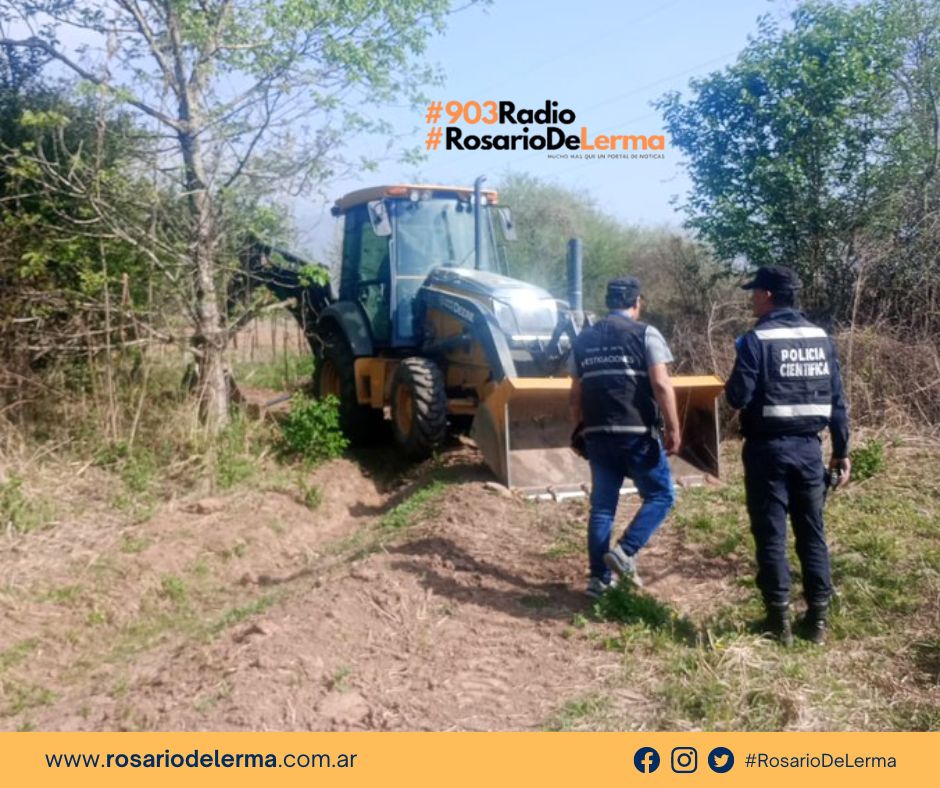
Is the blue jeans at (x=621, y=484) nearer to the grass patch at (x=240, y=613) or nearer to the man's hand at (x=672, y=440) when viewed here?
the man's hand at (x=672, y=440)

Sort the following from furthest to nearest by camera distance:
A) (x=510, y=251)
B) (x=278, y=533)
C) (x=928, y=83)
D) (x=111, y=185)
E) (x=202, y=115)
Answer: (x=510, y=251)
(x=928, y=83)
(x=202, y=115)
(x=111, y=185)
(x=278, y=533)

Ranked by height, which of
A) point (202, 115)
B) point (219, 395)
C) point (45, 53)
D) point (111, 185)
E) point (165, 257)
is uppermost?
point (45, 53)

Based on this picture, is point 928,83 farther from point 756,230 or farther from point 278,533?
point 278,533

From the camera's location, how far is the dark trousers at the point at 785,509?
14.8 ft

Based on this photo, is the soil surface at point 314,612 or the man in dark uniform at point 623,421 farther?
the man in dark uniform at point 623,421

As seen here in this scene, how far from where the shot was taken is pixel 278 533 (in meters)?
7.59

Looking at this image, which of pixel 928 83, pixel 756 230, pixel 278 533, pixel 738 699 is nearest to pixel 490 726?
pixel 738 699

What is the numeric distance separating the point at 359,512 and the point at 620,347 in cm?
400

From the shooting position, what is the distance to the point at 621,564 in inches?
202

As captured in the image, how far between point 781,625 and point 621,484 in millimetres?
1158

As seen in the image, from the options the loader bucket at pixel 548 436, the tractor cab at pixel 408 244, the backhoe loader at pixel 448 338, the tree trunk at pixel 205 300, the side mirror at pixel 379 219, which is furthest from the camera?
the tractor cab at pixel 408 244

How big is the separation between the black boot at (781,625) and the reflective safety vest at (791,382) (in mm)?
862

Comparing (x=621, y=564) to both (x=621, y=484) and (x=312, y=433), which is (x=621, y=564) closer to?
(x=621, y=484)

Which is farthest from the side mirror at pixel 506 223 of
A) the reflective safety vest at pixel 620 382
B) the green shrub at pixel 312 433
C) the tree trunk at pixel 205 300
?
the reflective safety vest at pixel 620 382
